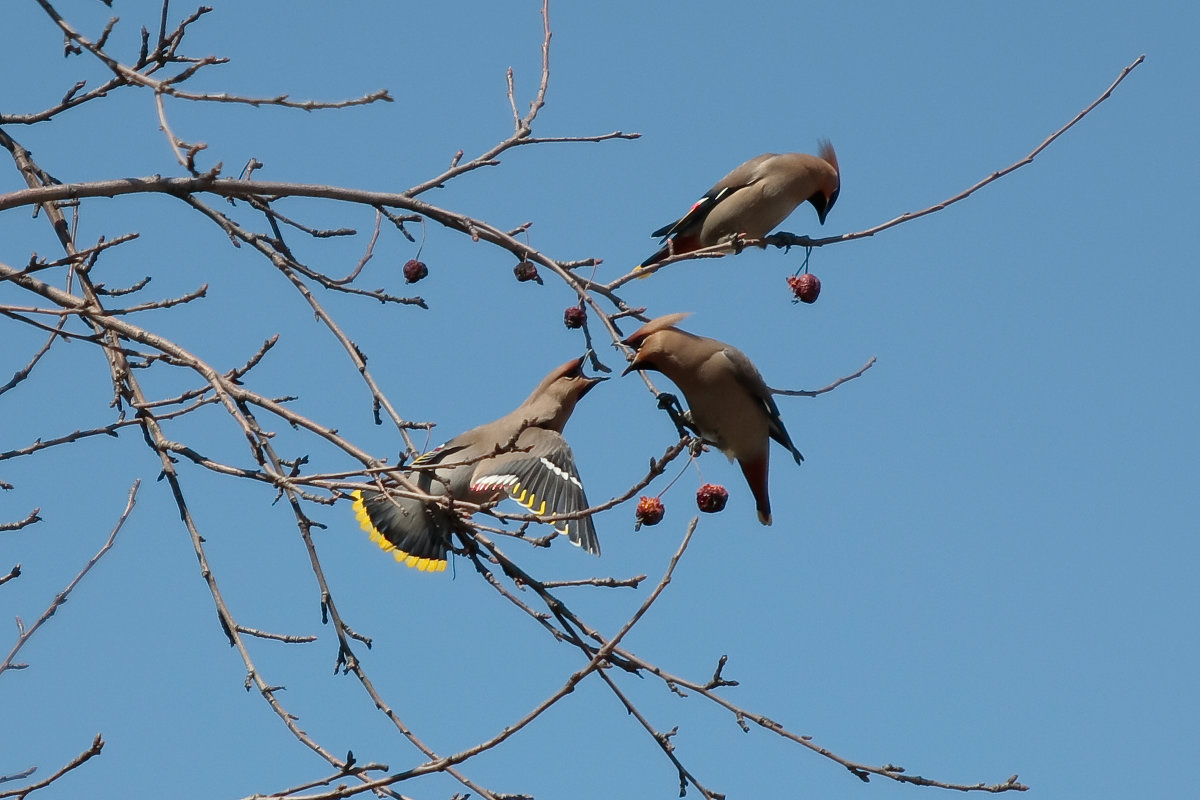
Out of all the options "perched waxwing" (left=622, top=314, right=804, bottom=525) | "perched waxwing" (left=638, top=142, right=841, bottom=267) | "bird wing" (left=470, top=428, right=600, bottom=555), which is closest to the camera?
"bird wing" (left=470, top=428, right=600, bottom=555)

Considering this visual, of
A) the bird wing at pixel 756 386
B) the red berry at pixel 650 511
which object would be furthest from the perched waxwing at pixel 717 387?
the red berry at pixel 650 511

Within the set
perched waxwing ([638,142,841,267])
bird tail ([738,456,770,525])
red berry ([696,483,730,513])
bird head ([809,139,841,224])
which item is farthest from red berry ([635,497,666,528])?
bird head ([809,139,841,224])

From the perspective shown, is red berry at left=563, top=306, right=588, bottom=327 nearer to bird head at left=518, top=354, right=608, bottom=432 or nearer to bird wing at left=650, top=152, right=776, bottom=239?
bird head at left=518, top=354, right=608, bottom=432

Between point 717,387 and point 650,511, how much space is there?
53.8 inches

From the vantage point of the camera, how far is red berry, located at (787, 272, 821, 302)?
3.98 m

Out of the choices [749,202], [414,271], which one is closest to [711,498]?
[414,271]

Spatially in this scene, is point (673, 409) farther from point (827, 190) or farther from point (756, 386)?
point (827, 190)

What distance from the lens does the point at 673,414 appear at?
419 centimetres

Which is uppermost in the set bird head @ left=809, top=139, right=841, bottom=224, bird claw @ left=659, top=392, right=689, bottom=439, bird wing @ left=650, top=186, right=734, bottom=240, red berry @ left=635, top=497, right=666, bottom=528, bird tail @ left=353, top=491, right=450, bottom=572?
bird head @ left=809, top=139, right=841, bottom=224

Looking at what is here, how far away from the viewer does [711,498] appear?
3186 mm

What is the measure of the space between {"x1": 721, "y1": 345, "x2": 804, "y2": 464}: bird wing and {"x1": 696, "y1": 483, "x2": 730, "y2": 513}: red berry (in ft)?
3.25

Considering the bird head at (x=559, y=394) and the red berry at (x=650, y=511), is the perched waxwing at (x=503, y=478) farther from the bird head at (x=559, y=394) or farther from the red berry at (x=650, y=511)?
the red berry at (x=650, y=511)

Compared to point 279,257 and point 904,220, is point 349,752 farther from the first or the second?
point 904,220

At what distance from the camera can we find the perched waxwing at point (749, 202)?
509 cm
